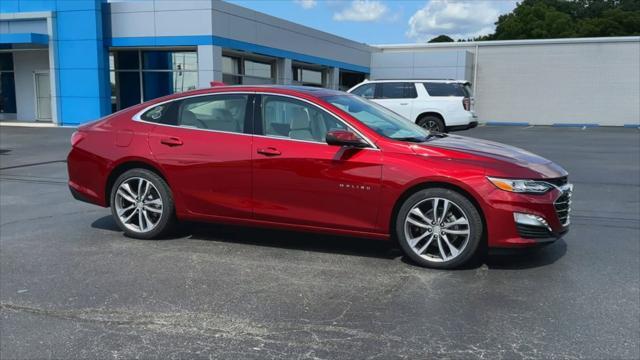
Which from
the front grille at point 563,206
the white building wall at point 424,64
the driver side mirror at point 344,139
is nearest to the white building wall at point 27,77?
the white building wall at point 424,64

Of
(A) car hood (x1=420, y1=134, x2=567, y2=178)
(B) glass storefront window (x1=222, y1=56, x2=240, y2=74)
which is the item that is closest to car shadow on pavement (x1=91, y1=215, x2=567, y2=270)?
(A) car hood (x1=420, y1=134, x2=567, y2=178)

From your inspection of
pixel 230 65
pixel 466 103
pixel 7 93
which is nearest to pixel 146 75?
pixel 230 65

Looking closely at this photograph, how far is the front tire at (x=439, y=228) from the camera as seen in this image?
15.9 feet

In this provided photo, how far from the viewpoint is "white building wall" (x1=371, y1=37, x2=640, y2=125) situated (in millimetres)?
32719

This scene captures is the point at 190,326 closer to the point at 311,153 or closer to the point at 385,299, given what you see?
the point at 385,299

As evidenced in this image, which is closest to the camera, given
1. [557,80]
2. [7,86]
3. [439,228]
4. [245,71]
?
[439,228]

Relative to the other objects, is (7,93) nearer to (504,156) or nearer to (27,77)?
(27,77)

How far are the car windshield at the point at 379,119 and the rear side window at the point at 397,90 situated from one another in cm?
1150

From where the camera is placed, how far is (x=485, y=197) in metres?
4.77

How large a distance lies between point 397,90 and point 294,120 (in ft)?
40.8

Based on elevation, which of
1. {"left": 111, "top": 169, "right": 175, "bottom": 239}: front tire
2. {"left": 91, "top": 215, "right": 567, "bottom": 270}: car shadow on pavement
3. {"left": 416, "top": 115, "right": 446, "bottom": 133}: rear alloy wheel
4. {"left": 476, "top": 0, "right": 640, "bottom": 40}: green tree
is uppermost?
{"left": 476, "top": 0, "right": 640, "bottom": 40}: green tree

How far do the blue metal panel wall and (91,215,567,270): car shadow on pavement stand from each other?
60.3 ft

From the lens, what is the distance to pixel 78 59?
23453 mm

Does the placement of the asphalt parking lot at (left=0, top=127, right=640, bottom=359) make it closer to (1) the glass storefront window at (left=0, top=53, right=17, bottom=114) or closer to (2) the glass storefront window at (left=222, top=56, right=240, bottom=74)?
(2) the glass storefront window at (left=222, top=56, right=240, bottom=74)
